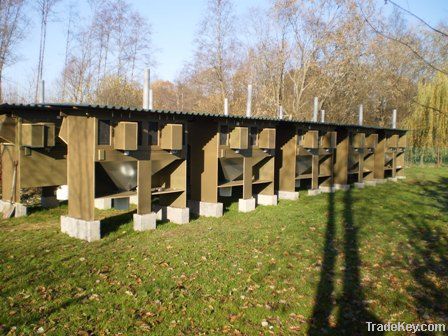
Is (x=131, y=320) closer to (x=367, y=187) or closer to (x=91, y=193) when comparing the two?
(x=91, y=193)

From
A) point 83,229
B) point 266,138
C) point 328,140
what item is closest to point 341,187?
point 328,140

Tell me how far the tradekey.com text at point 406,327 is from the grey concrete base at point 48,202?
9.61 metres

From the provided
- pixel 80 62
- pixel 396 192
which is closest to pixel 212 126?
pixel 396 192

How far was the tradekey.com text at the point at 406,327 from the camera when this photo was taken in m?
5.34

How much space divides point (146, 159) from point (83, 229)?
204 cm

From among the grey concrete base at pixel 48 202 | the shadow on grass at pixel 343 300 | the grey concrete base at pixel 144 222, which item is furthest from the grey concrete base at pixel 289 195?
the grey concrete base at pixel 48 202

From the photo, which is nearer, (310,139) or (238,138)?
(238,138)

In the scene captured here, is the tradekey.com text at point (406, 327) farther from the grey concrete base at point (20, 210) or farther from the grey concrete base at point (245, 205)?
the grey concrete base at point (20, 210)

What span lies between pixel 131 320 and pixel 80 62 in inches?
785

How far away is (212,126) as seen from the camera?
1153 cm

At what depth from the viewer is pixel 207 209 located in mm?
11664

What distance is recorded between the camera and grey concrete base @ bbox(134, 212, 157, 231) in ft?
31.4

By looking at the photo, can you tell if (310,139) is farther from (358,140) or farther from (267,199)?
(358,140)

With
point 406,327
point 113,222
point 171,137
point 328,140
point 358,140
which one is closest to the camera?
point 406,327
